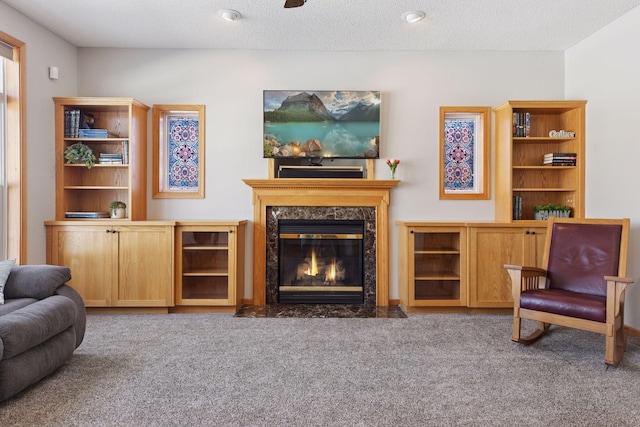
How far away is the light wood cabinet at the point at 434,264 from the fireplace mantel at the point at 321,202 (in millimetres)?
301

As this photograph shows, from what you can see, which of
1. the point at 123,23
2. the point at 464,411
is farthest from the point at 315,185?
the point at 464,411

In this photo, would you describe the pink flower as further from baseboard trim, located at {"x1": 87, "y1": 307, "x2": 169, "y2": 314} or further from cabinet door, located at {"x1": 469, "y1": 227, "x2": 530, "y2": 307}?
baseboard trim, located at {"x1": 87, "y1": 307, "x2": 169, "y2": 314}

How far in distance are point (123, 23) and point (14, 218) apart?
2.05 meters

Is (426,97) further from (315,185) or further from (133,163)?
(133,163)

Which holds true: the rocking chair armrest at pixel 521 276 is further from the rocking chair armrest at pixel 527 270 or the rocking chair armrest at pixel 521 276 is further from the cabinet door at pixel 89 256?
the cabinet door at pixel 89 256

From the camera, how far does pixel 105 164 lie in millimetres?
4121

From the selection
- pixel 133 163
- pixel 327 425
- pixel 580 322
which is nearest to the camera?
pixel 327 425

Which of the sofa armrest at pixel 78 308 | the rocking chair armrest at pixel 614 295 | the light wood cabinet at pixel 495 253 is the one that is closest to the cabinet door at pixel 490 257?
the light wood cabinet at pixel 495 253

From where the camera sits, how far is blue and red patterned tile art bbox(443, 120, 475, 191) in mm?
4516

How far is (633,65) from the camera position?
346 centimetres

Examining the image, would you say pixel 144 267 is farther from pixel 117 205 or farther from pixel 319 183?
pixel 319 183

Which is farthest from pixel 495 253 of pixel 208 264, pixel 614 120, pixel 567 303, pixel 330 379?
pixel 208 264

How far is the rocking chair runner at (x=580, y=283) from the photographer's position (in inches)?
106

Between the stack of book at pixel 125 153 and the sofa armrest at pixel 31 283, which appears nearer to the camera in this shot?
the sofa armrest at pixel 31 283
